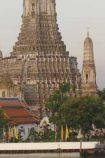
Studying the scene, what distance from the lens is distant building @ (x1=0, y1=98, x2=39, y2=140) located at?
8481 centimetres

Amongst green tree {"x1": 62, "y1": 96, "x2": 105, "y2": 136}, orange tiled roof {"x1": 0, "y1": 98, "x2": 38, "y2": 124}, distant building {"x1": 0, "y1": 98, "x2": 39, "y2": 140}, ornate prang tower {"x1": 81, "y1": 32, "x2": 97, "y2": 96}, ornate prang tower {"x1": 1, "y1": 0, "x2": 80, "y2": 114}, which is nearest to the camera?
green tree {"x1": 62, "y1": 96, "x2": 105, "y2": 136}

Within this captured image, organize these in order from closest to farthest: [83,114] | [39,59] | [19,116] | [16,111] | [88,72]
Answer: [83,114] < [19,116] < [16,111] < [88,72] < [39,59]

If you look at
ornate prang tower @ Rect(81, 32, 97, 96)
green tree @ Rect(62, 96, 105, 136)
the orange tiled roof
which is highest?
ornate prang tower @ Rect(81, 32, 97, 96)

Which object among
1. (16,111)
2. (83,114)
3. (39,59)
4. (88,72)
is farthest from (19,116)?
(39,59)

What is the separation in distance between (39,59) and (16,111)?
18.6 meters

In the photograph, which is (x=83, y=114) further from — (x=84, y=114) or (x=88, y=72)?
(x=88, y=72)

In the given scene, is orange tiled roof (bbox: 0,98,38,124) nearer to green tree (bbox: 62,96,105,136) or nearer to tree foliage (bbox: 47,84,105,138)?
tree foliage (bbox: 47,84,105,138)

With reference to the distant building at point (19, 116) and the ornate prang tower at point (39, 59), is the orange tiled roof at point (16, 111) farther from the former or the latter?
the ornate prang tower at point (39, 59)

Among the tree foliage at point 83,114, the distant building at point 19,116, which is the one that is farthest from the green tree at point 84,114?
the distant building at point 19,116

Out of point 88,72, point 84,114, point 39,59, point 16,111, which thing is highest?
point 39,59

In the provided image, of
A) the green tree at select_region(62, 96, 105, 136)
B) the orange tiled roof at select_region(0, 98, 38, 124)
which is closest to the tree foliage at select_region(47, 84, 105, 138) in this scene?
the green tree at select_region(62, 96, 105, 136)

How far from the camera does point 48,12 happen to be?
110812 millimetres

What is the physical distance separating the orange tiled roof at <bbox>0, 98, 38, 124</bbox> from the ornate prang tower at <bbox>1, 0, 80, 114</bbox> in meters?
10.9

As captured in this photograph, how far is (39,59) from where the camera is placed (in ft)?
347
